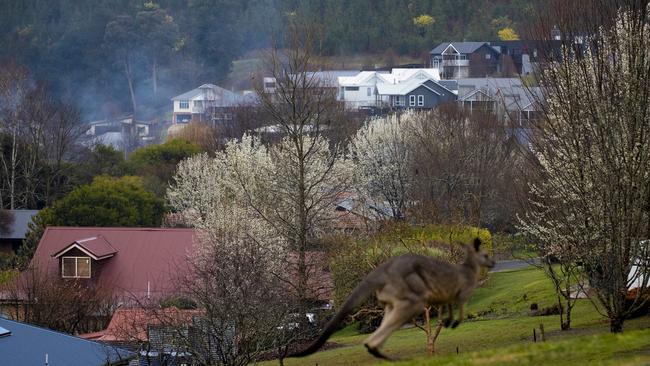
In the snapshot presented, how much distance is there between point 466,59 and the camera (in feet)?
450

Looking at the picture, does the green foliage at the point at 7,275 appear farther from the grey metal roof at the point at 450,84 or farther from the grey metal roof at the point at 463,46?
the grey metal roof at the point at 463,46

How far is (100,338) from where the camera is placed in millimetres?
34688

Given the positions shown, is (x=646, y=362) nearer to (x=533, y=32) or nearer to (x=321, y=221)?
(x=533, y=32)

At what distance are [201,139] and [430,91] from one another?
29881 mm

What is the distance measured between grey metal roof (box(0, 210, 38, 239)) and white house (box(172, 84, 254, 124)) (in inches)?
2368

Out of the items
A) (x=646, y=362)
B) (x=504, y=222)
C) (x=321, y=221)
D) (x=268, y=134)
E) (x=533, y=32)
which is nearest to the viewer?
(x=646, y=362)

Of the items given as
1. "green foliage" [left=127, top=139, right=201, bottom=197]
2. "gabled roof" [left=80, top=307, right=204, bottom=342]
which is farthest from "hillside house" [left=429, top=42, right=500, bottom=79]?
"gabled roof" [left=80, top=307, right=204, bottom=342]

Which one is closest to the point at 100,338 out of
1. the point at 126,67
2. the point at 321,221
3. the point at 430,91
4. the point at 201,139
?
the point at 321,221

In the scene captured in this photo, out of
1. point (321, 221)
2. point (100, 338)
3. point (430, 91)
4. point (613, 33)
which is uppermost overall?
point (430, 91)

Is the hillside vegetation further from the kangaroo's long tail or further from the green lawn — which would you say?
the kangaroo's long tail

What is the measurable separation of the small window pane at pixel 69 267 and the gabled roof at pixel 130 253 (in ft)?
1.14

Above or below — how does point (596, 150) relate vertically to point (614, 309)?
above

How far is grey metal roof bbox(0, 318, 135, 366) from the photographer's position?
2802cm

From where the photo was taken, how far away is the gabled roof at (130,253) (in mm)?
44312
